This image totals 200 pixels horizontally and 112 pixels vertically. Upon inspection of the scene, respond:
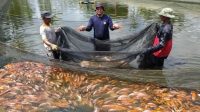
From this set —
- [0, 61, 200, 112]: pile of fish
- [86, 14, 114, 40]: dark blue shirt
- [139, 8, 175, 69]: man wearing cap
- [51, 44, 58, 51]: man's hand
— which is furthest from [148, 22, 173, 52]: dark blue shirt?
[51, 44, 58, 51]: man's hand

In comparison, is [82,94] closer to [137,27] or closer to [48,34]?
[48,34]

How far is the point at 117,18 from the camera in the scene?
62.4 ft

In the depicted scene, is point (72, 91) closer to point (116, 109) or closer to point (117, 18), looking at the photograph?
point (116, 109)

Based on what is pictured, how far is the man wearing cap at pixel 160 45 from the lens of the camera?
832 centimetres

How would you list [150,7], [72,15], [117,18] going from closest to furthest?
[117,18] → [72,15] → [150,7]

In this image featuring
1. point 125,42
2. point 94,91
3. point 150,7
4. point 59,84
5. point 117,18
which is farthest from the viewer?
point 150,7

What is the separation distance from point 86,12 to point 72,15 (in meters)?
1.22

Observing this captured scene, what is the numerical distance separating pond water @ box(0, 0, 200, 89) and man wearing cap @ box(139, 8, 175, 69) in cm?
37

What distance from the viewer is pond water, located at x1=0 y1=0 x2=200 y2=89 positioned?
854 cm

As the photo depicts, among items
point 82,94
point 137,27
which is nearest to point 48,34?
point 82,94

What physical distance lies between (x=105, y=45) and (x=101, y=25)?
0.60 meters

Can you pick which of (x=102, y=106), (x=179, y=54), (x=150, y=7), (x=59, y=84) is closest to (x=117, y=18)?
(x=150, y=7)

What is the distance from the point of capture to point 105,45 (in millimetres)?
9500

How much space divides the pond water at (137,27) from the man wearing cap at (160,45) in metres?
0.37
